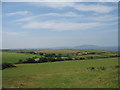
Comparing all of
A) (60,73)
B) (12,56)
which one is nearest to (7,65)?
(12,56)

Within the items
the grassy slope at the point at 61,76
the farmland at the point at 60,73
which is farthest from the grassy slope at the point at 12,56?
the grassy slope at the point at 61,76

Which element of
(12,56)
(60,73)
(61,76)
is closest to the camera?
(61,76)

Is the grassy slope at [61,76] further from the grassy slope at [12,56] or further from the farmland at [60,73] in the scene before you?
the grassy slope at [12,56]

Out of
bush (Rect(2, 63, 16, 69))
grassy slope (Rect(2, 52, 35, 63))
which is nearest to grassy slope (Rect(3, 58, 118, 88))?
bush (Rect(2, 63, 16, 69))

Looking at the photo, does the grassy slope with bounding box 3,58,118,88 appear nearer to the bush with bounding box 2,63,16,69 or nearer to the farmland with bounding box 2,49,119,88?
the farmland with bounding box 2,49,119,88

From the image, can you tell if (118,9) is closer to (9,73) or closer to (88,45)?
(88,45)

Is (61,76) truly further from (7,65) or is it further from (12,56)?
(12,56)

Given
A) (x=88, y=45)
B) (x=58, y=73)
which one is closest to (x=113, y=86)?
(x=58, y=73)

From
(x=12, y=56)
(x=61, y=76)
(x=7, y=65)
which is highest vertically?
(x=12, y=56)
